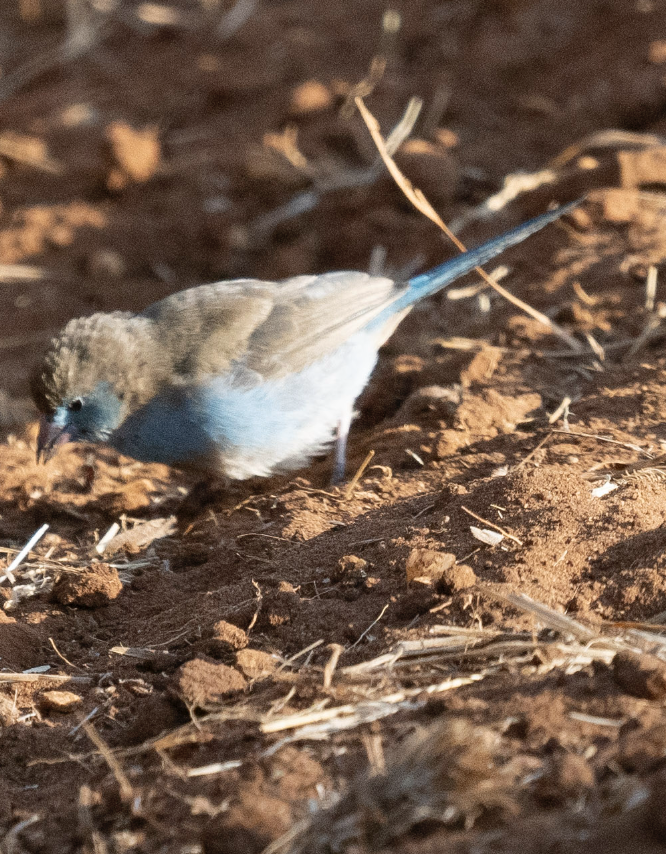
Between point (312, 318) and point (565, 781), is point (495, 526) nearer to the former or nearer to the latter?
point (565, 781)

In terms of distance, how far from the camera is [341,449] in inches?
198

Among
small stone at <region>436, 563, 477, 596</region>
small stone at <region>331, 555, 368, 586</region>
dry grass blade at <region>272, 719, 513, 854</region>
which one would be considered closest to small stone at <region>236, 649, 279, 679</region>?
small stone at <region>331, 555, 368, 586</region>

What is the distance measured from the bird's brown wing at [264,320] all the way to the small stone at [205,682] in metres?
1.99

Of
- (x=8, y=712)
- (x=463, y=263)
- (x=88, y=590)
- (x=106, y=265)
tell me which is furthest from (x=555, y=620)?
(x=106, y=265)

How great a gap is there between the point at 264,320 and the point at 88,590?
1.81 m

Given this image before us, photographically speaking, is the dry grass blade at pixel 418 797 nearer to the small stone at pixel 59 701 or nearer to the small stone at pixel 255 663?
the small stone at pixel 255 663

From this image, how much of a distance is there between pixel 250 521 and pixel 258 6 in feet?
24.9

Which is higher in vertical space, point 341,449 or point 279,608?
point 279,608

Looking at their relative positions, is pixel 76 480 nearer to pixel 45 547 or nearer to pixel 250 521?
A: pixel 45 547

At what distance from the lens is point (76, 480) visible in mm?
5262

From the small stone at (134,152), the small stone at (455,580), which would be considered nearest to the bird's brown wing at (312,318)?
the small stone at (455,580)

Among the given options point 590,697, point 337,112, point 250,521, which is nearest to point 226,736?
point 590,697

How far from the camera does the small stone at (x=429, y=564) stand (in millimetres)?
3262

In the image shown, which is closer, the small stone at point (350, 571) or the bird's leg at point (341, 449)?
the small stone at point (350, 571)
